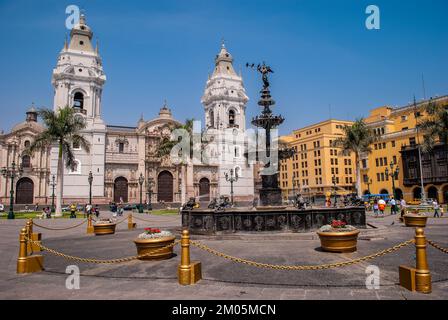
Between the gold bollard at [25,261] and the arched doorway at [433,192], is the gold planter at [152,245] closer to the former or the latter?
the gold bollard at [25,261]

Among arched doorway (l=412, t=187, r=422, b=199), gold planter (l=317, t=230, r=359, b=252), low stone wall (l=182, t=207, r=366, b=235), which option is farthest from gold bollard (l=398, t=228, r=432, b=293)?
arched doorway (l=412, t=187, r=422, b=199)

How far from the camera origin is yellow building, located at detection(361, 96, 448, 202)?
166ft

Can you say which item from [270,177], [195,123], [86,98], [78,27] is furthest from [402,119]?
[78,27]

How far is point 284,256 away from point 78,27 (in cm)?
5790

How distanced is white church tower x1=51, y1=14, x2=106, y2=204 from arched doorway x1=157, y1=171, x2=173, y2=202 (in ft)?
36.0

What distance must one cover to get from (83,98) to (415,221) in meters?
51.9

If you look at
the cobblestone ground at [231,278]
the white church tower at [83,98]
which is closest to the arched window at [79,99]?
the white church tower at [83,98]

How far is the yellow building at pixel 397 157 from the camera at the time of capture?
1994 inches

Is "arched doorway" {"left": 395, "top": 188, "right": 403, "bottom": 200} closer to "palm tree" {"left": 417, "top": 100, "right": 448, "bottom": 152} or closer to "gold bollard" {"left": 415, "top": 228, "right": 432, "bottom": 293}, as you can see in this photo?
"palm tree" {"left": 417, "top": 100, "right": 448, "bottom": 152}

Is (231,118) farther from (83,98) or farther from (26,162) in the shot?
(26,162)

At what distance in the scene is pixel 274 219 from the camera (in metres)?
13.2

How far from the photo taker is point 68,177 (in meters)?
49.7

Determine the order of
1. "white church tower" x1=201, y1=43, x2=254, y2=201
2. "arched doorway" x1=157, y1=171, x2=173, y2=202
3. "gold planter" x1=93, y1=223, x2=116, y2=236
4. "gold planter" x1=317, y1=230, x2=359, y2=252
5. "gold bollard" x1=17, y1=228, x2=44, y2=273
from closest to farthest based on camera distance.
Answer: "gold bollard" x1=17, y1=228, x2=44, y2=273 < "gold planter" x1=317, y1=230, x2=359, y2=252 < "gold planter" x1=93, y1=223, x2=116, y2=236 < "arched doorway" x1=157, y1=171, x2=173, y2=202 < "white church tower" x1=201, y1=43, x2=254, y2=201
